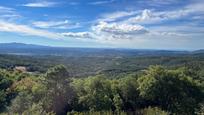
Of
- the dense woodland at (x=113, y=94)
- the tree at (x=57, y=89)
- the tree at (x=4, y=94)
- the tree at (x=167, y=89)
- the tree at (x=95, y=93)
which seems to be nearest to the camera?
the tree at (x=95, y=93)

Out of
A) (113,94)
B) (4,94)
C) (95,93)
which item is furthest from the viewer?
(4,94)

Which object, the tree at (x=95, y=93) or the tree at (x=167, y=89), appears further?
the tree at (x=167, y=89)

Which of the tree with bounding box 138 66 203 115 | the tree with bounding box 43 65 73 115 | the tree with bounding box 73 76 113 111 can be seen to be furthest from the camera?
the tree with bounding box 138 66 203 115

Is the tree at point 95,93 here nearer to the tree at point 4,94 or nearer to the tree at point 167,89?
the tree at point 167,89

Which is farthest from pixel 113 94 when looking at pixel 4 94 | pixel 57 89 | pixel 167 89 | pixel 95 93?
pixel 4 94

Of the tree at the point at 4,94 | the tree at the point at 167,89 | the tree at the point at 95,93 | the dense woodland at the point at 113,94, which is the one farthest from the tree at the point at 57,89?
the tree at the point at 167,89

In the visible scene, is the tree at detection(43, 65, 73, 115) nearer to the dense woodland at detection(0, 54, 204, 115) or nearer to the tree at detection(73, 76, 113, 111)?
the dense woodland at detection(0, 54, 204, 115)

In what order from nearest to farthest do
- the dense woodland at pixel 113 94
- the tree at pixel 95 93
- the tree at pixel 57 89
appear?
the tree at pixel 95 93 → the dense woodland at pixel 113 94 → the tree at pixel 57 89

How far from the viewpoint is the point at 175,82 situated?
52.1 metres

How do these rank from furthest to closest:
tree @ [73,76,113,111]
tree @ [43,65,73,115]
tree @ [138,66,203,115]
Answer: tree @ [138,66,203,115] < tree @ [43,65,73,115] < tree @ [73,76,113,111]

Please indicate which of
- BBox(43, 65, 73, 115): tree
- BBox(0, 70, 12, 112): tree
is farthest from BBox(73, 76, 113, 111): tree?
BBox(0, 70, 12, 112): tree

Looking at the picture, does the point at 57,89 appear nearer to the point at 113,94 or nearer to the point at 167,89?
the point at 113,94

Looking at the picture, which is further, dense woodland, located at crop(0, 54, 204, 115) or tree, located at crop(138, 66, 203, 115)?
tree, located at crop(138, 66, 203, 115)

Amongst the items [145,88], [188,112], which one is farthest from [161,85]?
[188,112]
